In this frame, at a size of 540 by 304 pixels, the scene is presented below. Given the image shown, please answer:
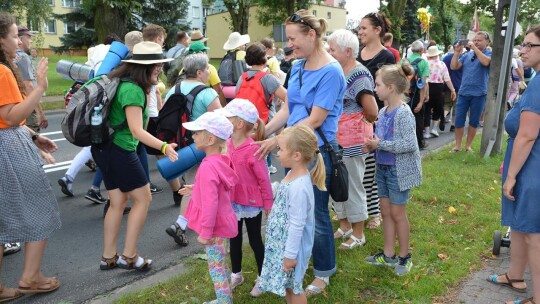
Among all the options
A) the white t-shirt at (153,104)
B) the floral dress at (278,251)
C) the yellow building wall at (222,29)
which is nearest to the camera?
the floral dress at (278,251)

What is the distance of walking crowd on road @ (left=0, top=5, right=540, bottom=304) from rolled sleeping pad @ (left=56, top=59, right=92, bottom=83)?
2360mm

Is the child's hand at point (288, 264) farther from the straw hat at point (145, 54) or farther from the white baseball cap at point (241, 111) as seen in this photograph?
the straw hat at point (145, 54)

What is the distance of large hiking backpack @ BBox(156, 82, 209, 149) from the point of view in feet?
15.8

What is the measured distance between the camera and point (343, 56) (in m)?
4.34

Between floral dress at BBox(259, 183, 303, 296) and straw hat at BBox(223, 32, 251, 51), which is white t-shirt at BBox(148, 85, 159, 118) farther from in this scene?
floral dress at BBox(259, 183, 303, 296)

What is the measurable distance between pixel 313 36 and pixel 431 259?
2.39 meters

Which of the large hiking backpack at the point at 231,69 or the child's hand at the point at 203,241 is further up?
the large hiking backpack at the point at 231,69

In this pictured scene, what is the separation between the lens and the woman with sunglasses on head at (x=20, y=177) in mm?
3625

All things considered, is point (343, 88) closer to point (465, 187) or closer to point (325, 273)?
point (325, 273)

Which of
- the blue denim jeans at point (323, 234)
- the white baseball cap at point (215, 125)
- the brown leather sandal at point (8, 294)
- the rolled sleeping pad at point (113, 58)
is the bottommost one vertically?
the brown leather sandal at point (8, 294)

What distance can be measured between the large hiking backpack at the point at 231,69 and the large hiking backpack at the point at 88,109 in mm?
3712

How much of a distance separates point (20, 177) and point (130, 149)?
89cm

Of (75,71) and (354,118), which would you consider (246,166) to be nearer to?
(354,118)

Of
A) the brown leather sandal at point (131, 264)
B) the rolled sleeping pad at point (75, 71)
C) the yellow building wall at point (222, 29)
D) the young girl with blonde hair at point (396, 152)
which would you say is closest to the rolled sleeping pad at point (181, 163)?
the brown leather sandal at point (131, 264)
